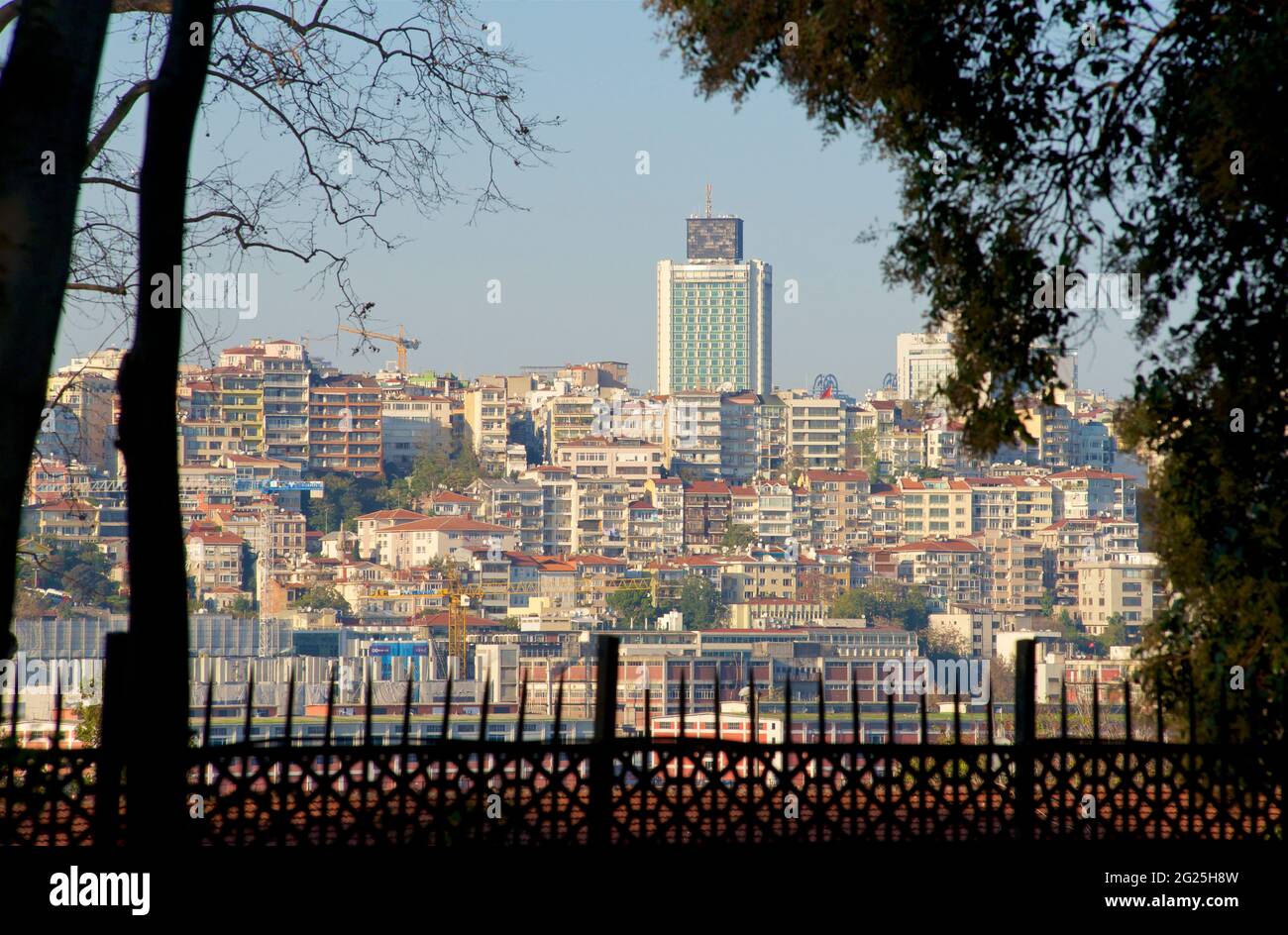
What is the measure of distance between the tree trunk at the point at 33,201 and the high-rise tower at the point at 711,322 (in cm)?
16404

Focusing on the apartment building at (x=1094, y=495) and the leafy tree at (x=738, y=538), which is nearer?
the leafy tree at (x=738, y=538)

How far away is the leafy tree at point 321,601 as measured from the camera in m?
74.1

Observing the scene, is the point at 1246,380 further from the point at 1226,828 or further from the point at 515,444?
the point at 515,444

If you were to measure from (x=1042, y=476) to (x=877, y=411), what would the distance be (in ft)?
61.3

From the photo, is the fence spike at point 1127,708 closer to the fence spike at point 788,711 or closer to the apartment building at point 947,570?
the fence spike at point 788,711

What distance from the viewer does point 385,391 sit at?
104 metres

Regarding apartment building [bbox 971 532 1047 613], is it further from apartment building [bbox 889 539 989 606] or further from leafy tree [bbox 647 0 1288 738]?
leafy tree [bbox 647 0 1288 738]

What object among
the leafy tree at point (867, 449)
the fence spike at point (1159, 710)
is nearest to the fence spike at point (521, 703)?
the fence spike at point (1159, 710)

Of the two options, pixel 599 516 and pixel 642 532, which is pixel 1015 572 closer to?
pixel 642 532

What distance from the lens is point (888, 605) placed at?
3142 inches

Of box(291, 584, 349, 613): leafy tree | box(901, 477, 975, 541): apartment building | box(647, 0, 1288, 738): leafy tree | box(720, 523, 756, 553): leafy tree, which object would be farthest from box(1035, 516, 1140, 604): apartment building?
box(647, 0, 1288, 738): leafy tree

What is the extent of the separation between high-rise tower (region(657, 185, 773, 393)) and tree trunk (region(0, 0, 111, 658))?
164 metres

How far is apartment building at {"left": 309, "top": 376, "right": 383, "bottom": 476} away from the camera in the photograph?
101 meters

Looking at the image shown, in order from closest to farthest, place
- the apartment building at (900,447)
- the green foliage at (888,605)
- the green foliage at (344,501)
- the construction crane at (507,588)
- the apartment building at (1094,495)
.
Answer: the construction crane at (507,588), the green foliage at (888,605), the green foliage at (344,501), the apartment building at (1094,495), the apartment building at (900,447)
